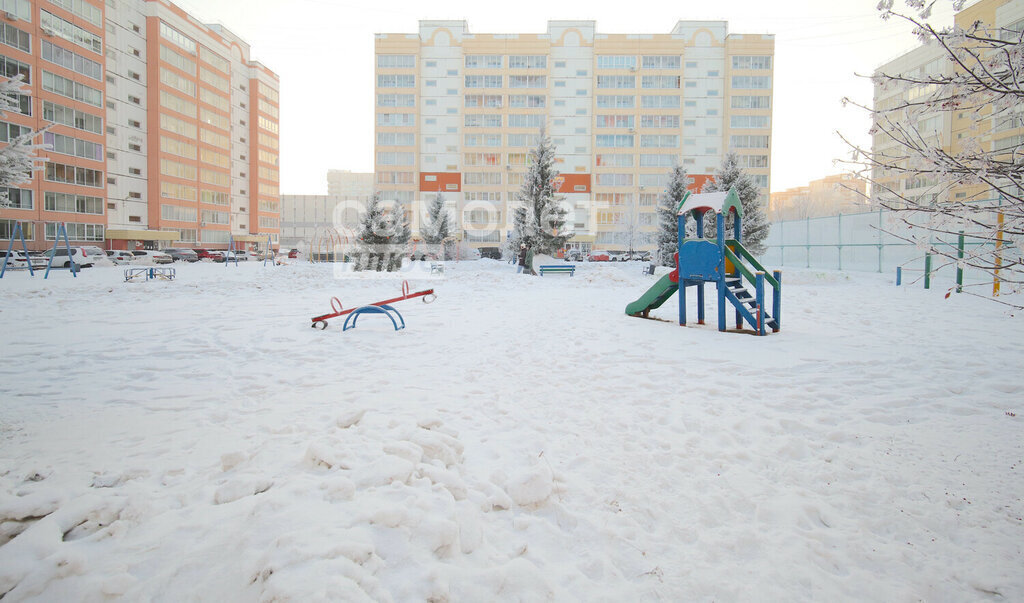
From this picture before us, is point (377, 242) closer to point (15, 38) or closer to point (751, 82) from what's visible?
point (15, 38)

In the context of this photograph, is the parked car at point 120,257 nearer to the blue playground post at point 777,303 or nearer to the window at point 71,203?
the window at point 71,203

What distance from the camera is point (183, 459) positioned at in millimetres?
3379

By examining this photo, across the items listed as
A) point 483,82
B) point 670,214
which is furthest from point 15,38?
point 670,214

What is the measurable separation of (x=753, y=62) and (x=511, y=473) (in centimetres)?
8117

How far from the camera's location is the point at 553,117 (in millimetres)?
69812

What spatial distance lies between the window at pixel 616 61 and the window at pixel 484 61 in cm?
1393

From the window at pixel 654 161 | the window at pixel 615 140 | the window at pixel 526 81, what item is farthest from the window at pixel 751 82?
the window at pixel 526 81

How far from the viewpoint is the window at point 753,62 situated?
68.9m

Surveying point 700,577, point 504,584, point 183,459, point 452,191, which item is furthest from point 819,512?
point 452,191

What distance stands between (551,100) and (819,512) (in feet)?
240

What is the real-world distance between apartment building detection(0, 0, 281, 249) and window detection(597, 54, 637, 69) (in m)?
52.4

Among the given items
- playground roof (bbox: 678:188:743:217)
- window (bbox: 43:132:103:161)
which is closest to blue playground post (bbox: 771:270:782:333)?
playground roof (bbox: 678:188:743:217)

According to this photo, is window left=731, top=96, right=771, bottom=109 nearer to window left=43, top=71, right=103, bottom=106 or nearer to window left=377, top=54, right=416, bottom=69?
window left=377, top=54, right=416, bottom=69

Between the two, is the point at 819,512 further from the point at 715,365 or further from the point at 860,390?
the point at 715,365
